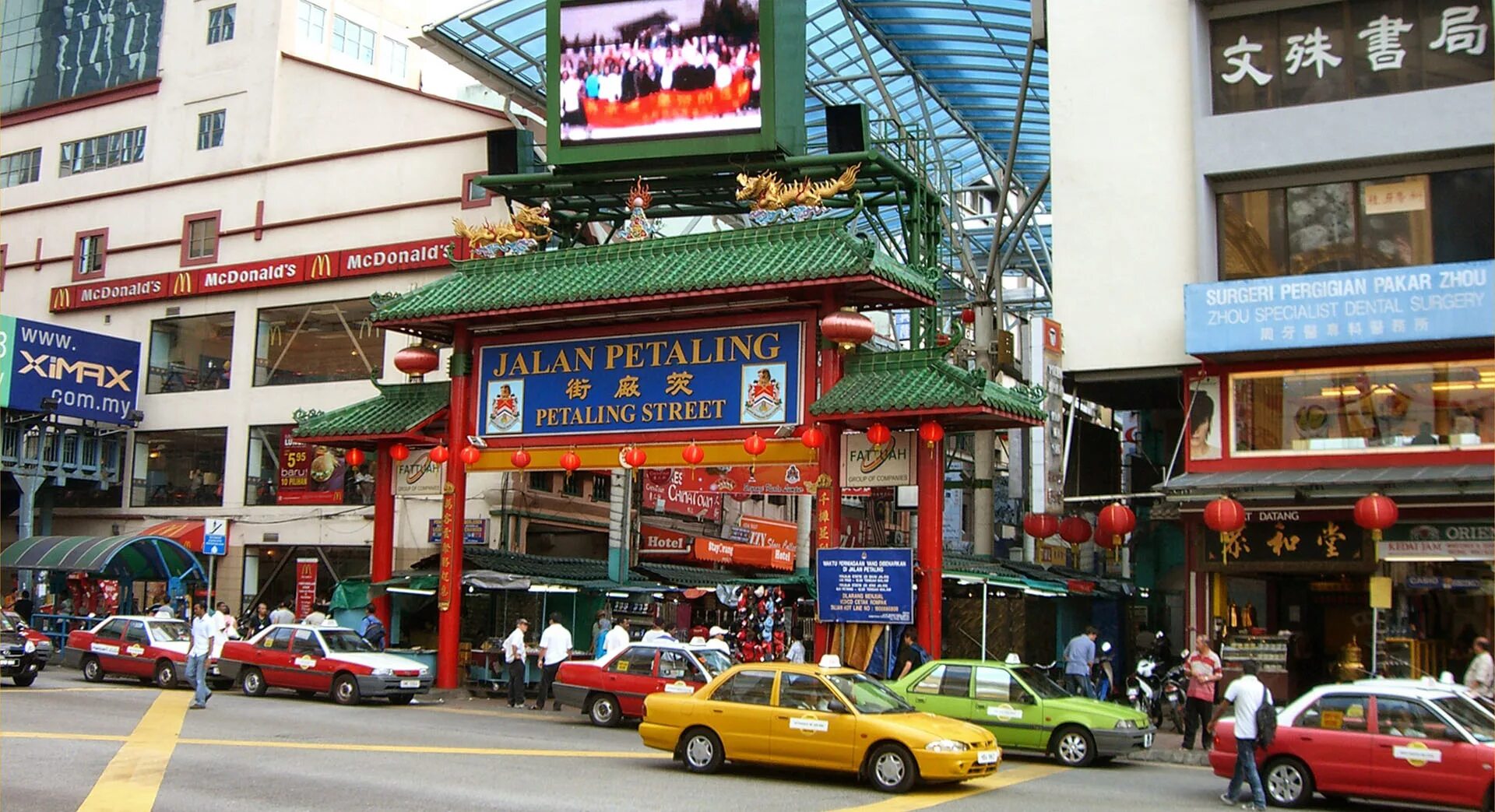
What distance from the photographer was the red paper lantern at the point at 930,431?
21.8m

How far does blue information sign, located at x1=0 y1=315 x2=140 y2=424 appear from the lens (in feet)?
122

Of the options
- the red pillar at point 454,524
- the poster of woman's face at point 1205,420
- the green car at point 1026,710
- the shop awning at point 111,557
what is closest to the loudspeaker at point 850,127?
the poster of woman's face at point 1205,420

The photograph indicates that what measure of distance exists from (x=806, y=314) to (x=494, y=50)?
16342 millimetres

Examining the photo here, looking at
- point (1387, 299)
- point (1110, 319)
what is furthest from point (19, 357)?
point (1387, 299)

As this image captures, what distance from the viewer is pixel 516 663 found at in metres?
25.8

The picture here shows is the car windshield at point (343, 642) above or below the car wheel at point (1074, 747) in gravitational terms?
above

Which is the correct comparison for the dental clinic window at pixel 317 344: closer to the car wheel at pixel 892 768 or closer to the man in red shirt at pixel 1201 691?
the man in red shirt at pixel 1201 691

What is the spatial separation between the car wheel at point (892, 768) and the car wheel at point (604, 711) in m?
7.93

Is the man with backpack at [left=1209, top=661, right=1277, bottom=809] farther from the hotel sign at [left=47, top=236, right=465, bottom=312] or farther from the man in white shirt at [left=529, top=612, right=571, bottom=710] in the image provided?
the hotel sign at [left=47, top=236, right=465, bottom=312]

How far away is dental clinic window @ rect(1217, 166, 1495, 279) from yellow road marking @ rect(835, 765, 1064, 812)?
10.3 m

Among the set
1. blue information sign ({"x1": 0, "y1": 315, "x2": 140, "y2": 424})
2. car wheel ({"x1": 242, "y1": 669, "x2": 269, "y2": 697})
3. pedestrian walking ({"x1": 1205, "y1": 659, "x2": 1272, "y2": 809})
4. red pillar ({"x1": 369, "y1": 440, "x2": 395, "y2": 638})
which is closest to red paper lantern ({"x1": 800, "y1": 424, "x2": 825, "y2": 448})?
pedestrian walking ({"x1": 1205, "y1": 659, "x2": 1272, "y2": 809})

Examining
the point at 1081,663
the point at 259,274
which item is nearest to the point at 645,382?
the point at 1081,663

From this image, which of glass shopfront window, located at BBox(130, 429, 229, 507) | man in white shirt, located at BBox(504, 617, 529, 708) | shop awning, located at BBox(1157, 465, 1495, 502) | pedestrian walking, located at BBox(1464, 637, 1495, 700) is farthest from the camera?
glass shopfront window, located at BBox(130, 429, 229, 507)

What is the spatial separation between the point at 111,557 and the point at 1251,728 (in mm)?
26801
